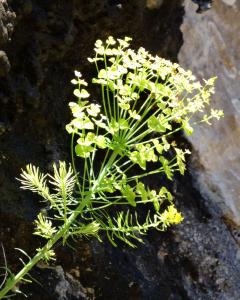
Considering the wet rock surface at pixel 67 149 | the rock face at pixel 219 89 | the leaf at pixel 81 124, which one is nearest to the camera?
the leaf at pixel 81 124

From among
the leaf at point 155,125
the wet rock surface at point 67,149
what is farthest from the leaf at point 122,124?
the wet rock surface at point 67,149

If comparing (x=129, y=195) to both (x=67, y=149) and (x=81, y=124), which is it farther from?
(x=67, y=149)

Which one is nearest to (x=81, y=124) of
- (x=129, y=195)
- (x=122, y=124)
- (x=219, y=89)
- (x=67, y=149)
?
(x=122, y=124)

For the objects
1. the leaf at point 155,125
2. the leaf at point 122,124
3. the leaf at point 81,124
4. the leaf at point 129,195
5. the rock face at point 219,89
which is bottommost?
the leaf at point 129,195

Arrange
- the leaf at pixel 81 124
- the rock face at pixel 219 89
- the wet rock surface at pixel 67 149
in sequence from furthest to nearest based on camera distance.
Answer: the rock face at pixel 219 89
the wet rock surface at pixel 67 149
the leaf at pixel 81 124

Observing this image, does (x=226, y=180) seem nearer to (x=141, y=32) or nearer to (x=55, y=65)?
(x=141, y=32)

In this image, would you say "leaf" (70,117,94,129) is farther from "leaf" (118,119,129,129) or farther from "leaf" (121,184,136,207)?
"leaf" (121,184,136,207)

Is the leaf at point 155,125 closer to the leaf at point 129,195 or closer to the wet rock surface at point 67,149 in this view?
the leaf at point 129,195
